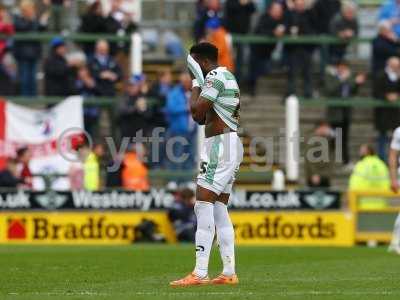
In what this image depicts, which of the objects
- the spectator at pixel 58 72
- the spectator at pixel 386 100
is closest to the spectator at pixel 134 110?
the spectator at pixel 58 72

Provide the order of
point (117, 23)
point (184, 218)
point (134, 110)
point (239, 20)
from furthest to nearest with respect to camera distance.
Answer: point (239, 20)
point (117, 23)
point (134, 110)
point (184, 218)

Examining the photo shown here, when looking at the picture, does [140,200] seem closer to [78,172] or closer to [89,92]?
[78,172]

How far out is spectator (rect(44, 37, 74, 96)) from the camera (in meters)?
26.1

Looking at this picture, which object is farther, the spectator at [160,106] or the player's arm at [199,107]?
the spectator at [160,106]

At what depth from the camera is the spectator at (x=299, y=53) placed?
28.0m

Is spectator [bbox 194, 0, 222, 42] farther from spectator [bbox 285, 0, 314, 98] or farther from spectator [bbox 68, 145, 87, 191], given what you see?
spectator [bbox 68, 145, 87, 191]

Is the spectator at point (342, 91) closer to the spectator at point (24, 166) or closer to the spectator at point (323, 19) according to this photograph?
the spectator at point (323, 19)

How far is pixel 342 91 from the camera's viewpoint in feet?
93.6

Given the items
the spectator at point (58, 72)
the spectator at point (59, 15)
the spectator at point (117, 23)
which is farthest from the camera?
the spectator at point (59, 15)

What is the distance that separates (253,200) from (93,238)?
3344mm

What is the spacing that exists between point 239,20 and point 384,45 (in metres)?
3.34

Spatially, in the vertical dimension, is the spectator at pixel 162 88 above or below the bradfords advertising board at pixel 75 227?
above

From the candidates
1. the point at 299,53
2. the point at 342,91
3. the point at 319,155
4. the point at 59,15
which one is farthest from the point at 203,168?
the point at 59,15

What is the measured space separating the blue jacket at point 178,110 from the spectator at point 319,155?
113 inches
